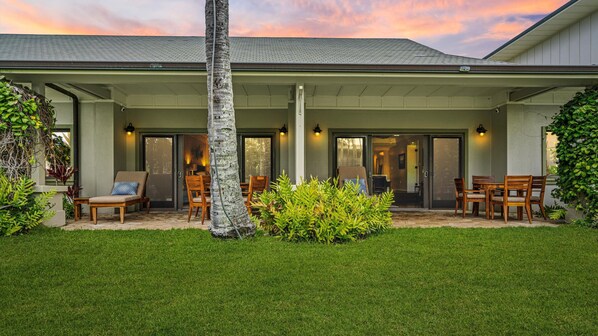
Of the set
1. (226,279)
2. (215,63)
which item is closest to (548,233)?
(226,279)

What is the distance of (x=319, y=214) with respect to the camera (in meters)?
5.97

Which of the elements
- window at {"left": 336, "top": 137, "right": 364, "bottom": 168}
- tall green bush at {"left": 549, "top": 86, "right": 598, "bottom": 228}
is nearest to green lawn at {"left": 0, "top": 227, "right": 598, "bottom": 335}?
tall green bush at {"left": 549, "top": 86, "right": 598, "bottom": 228}

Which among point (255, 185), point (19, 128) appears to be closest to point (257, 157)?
point (255, 185)

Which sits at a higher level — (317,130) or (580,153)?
(317,130)

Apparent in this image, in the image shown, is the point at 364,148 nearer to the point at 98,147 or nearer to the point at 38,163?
the point at 98,147

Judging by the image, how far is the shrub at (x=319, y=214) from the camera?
5859 millimetres

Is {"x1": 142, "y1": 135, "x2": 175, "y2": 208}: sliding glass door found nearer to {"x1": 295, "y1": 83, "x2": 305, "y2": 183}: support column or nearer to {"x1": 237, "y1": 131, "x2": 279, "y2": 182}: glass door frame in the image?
{"x1": 237, "y1": 131, "x2": 279, "y2": 182}: glass door frame

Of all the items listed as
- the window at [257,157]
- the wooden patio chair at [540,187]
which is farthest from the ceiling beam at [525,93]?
the window at [257,157]

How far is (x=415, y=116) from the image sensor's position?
10.8 metres

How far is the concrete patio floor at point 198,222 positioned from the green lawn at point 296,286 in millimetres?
1336

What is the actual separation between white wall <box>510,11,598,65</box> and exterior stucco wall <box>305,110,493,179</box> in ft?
7.89

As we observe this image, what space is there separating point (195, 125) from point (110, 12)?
5514 mm

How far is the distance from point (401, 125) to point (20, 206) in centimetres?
818

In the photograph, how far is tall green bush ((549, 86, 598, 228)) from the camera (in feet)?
23.5
